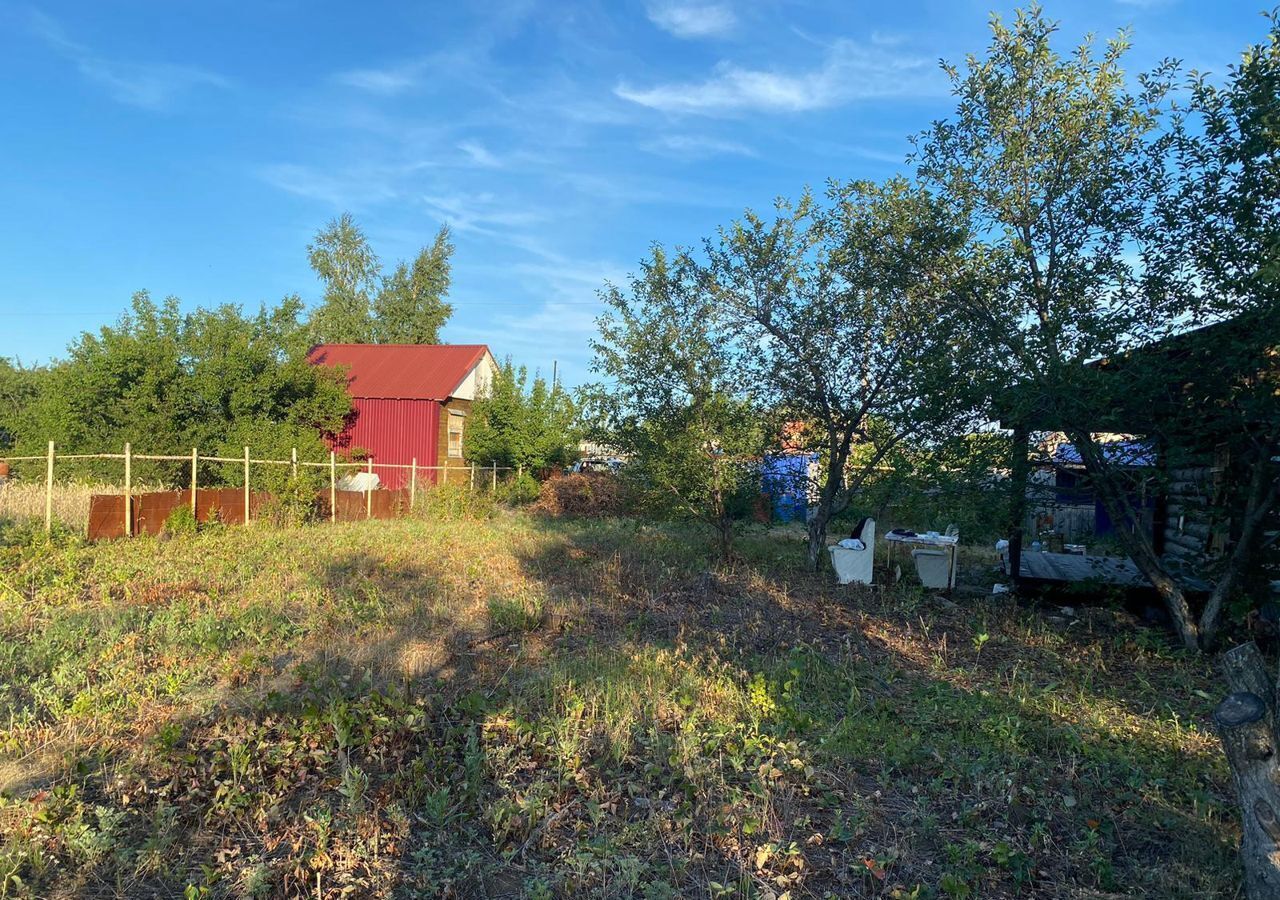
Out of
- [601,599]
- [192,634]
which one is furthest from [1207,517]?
[192,634]

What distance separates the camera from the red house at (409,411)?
23875mm

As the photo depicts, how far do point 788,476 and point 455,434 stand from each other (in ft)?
52.7

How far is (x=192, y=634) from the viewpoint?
627 cm

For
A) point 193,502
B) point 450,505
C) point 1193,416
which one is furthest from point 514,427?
point 1193,416

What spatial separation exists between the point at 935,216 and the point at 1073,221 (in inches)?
55.6

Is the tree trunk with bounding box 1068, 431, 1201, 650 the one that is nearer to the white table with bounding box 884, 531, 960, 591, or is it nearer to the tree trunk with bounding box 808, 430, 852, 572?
the white table with bounding box 884, 531, 960, 591

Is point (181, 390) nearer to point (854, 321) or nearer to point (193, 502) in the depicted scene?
point (193, 502)

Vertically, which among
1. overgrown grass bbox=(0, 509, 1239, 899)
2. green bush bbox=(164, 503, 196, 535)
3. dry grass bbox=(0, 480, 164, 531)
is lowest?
overgrown grass bbox=(0, 509, 1239, 899)

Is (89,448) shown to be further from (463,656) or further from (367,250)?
(367,250)

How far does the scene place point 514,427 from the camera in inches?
980

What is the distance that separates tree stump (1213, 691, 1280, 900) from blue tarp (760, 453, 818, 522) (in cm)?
834

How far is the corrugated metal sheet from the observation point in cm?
2384

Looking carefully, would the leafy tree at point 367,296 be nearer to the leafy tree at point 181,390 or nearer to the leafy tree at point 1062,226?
the leafy tree at point 181,390

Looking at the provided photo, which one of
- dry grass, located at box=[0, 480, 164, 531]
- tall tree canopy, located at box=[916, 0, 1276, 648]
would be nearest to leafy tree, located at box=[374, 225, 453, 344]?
dry grass, located at box=[0, 480, 164, 531]
